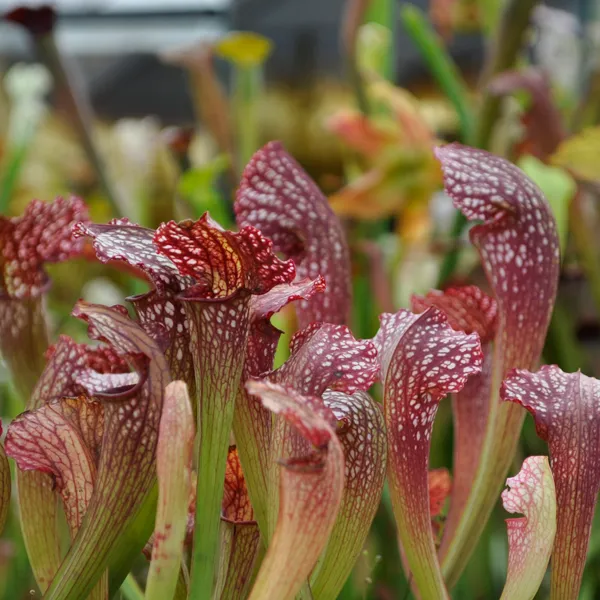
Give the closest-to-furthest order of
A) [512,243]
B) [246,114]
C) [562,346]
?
[512,243], [562,346], [246,114]

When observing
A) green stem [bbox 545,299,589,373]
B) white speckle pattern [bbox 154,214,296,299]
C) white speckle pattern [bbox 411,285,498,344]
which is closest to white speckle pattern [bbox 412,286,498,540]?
white speckle pattern [bbox 411,285,498,344]

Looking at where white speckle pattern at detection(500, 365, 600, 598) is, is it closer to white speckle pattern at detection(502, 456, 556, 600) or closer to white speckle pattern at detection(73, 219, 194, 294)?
white speckle pattern at detection(502, 456, 556, 600)

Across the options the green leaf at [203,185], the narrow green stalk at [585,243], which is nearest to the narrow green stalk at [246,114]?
the green leaf at [203,185]

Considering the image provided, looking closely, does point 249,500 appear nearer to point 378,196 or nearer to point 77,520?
point 77,520

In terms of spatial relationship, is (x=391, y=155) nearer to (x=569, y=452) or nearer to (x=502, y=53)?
(x=502, y=53)

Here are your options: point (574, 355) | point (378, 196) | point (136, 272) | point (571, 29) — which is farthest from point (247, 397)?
point (571, 29)

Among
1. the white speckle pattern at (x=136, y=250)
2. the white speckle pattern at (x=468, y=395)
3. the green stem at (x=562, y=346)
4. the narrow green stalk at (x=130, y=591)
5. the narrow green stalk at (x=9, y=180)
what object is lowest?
the green stem at (x=562, y=346)

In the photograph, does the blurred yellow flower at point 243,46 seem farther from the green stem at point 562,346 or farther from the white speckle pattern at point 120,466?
the white speckle pattern at point 120,466

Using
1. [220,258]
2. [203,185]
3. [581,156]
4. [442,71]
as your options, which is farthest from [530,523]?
[442,71]
